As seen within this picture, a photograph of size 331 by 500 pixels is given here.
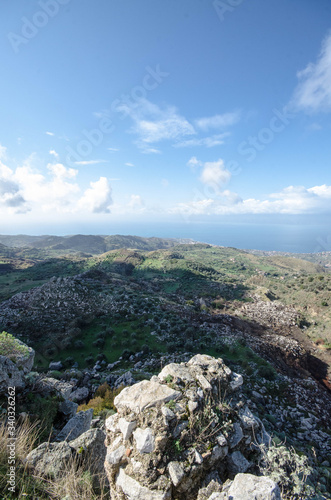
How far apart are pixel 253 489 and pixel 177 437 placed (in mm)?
1123

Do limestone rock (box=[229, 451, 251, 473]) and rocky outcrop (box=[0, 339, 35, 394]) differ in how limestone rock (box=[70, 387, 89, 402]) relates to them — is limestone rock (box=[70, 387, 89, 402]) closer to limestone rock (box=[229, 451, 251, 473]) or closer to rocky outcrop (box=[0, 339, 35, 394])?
rocky outcrop (box=[0, 339, 35, 394])

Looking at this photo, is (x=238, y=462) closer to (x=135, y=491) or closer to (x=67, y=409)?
(x=135, y=491)

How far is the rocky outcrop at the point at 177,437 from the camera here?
2943mm

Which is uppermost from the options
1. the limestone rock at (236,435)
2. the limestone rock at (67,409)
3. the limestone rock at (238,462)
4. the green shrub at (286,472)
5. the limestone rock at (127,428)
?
the limestone rock at (127,428)

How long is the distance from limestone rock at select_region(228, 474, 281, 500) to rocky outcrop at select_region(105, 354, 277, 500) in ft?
1.91

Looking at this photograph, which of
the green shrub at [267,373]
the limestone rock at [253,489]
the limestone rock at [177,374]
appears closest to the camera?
the limestone rock at [253,489]

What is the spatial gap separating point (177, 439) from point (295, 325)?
30.2 meters

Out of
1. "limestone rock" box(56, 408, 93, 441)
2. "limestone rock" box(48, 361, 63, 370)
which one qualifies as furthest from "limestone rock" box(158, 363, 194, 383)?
"limestone rock" box(48, 361, 63, 370)

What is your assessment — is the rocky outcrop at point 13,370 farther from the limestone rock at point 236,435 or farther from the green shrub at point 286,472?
the green shrub at point 286,472

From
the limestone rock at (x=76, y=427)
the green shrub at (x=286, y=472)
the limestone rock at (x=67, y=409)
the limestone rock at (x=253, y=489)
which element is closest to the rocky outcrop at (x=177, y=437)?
the green shrub at (x=286, y=472)

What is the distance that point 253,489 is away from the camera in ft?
8.50

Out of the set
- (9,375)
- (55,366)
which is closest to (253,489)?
(9,375)

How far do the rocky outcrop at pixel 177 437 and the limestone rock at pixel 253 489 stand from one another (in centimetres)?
58

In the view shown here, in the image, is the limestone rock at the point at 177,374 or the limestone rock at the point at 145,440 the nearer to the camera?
the limestone rock at the point at 145,440
